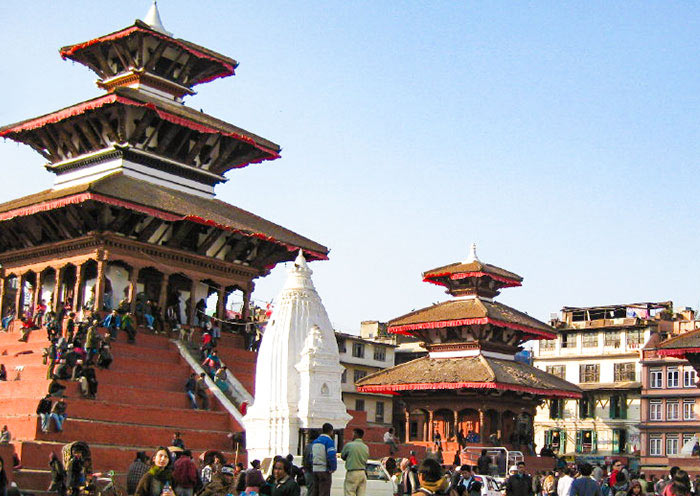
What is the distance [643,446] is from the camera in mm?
58750

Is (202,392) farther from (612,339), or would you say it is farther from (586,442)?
(612,339)

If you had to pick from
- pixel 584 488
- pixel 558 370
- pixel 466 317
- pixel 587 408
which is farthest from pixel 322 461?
pixel 558 370

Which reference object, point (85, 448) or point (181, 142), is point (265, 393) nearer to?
point (85, 448)

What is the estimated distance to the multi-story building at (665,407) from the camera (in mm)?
57281

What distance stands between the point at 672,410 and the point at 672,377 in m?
1.85

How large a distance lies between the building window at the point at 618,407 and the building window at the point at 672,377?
4.35 meters

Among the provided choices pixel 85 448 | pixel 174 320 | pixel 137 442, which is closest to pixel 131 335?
pixel 174 320

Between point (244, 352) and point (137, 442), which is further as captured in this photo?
point (244, 352)

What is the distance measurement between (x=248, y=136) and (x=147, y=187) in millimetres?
4829

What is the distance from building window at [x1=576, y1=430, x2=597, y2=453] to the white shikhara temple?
1684 inches

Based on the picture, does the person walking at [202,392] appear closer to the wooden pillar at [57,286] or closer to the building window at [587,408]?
the wooden pillar at [57,286]

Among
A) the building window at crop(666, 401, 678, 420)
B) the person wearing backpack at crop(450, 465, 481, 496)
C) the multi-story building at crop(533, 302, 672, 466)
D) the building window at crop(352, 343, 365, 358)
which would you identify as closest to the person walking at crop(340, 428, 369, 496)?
the person wearing backpack at crop(450, 465, 481, 496)

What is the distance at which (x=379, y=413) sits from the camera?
6128cm

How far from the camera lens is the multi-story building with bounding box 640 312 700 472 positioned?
57281mm
